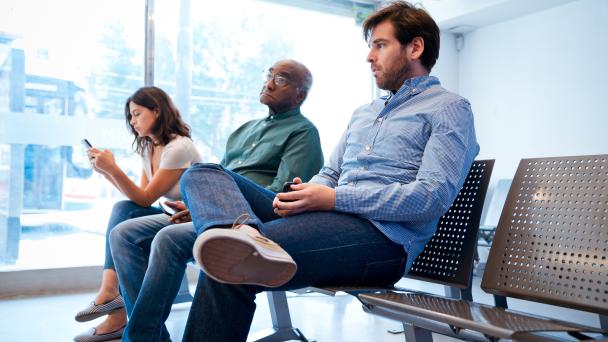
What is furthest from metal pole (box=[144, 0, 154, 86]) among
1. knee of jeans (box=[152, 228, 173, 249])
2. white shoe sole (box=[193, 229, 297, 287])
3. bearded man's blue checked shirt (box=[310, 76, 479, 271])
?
white shoe sole (box=[193, 229, 297, 287])

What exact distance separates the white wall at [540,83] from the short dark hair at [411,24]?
3.21 m

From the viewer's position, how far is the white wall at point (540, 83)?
4.41 m

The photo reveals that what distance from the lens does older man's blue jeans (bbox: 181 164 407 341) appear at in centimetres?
122

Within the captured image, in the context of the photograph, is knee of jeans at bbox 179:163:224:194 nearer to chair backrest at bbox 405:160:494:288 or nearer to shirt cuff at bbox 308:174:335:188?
shirt cuff at bbox 308:174:335:188

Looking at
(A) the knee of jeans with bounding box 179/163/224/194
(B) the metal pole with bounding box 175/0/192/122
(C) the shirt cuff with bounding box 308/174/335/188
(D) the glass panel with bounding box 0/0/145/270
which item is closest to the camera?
(A) the knee of jeans with bounding box 179/163/224/194

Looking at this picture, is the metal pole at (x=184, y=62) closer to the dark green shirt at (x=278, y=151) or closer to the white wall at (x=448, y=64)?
the dark green shirt at (x=278, y=151)

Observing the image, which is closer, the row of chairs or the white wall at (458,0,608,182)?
the row of chairs

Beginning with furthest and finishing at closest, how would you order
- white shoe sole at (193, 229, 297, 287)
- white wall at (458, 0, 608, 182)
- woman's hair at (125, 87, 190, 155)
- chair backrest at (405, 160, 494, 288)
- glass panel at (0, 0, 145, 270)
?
white wall at (458, 0, 608, 182) < glass panel at (0, 0, 145, 270) < woman's hair at (125, 87, 190, 155) < chair backrest at (405, 160, 494, 288) < white shoe sole at (193, 229, 297, 287)

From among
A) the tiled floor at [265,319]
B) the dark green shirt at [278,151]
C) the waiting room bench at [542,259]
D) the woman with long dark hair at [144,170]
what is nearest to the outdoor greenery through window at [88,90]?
the tiled floor at [265,319]

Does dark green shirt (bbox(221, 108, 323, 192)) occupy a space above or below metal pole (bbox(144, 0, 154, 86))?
below

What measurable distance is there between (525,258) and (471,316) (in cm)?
43

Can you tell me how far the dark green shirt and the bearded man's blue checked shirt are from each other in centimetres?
45

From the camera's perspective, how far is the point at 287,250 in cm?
130

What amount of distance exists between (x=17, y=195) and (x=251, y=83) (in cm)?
190
